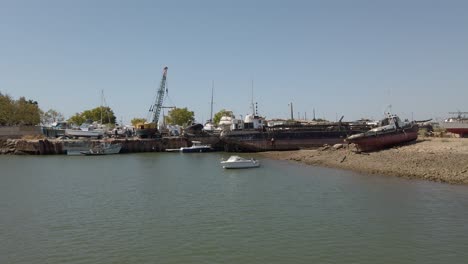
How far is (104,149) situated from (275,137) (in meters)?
30.0

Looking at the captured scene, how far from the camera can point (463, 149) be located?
4394 cm

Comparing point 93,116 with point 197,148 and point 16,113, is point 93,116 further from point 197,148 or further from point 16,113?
point 197,148

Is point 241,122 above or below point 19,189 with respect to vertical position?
above

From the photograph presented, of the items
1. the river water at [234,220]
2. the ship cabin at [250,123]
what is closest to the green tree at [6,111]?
the ship cabin at [250,123]

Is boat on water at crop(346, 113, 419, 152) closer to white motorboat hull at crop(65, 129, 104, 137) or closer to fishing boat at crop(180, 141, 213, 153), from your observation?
fishing boat at crop(180, 141, 213, 153)

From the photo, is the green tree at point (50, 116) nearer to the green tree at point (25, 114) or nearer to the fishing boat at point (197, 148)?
the green tree at point (25, 114)

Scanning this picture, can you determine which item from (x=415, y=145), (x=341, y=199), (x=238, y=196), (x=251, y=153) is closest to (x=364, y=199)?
(x=341, y=199)

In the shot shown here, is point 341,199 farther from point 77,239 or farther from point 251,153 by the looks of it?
point 251,153

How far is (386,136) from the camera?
5288 cm


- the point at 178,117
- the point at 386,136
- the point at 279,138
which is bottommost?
the point at 386,136

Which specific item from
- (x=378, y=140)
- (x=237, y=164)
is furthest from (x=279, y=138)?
(x=237, y=164)

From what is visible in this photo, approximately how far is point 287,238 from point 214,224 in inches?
177

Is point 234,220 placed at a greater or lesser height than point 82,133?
lesser

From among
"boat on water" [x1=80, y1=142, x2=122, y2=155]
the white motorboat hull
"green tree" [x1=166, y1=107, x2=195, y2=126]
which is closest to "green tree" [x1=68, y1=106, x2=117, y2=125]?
"green tree" [x1=166, y1=107, x2=195, y2=126]
